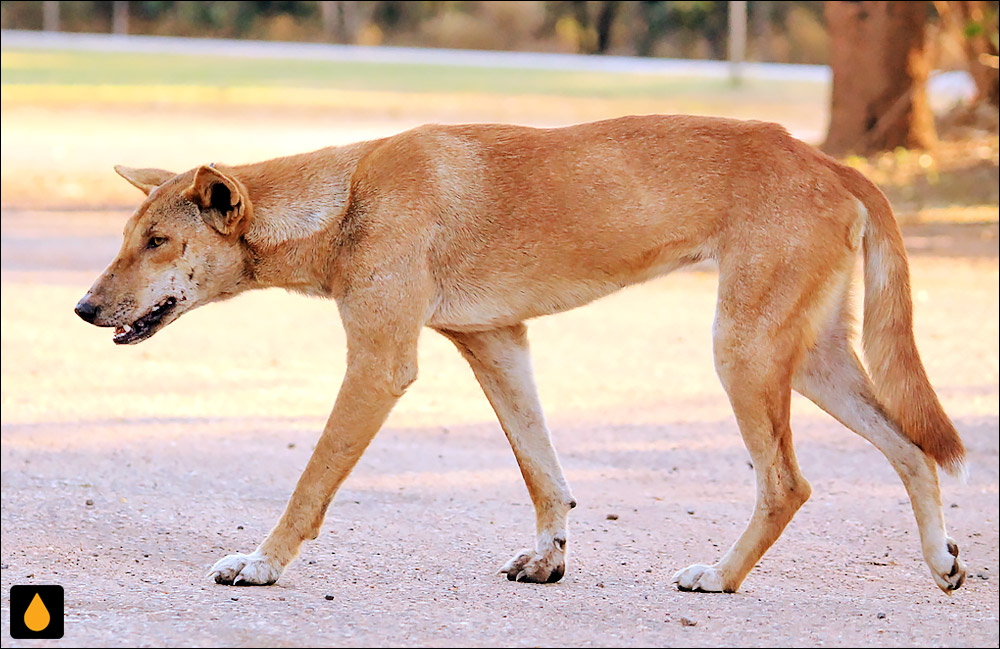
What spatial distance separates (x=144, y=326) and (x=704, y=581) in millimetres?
2208

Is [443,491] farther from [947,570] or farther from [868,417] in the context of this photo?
[947,570]

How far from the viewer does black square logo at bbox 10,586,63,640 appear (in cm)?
418

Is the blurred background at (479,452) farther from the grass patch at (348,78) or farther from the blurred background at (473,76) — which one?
the grass patch at (348,78)

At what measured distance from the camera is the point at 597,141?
5336mm

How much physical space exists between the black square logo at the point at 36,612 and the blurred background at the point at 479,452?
89 millimetres

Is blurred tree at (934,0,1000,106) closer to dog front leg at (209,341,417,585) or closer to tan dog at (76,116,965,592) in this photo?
tan dog at (76,116,965,592)

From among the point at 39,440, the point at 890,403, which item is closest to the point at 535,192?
the point at 890,403

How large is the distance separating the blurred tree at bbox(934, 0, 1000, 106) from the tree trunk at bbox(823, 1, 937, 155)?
2.87 ft

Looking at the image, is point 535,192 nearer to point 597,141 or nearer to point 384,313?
point 597,141

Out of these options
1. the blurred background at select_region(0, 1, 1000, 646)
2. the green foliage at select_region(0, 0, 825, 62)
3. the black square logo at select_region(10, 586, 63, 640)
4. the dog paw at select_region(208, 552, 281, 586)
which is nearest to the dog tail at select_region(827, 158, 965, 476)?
the blurred background at select_region(0, 1, 1000, 646)

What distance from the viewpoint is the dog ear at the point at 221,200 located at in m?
5.13

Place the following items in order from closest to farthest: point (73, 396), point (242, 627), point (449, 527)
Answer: point (242, 627) → point (449, 527) → point (73, 396)

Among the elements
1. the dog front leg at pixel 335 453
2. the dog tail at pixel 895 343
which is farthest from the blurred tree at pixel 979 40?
the dog front leg at pixel 335 453

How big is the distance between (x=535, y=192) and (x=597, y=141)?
307 mm
